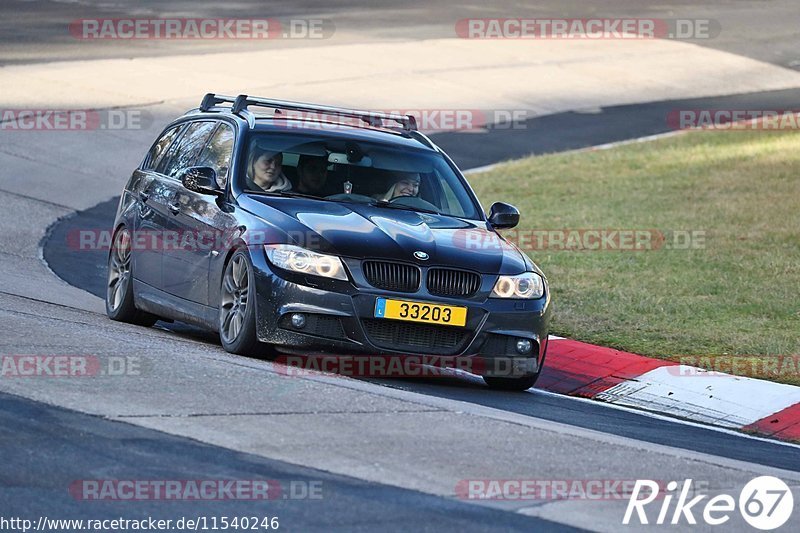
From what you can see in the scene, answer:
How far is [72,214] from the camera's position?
59.0 feet

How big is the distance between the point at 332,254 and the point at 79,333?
1.68 meters

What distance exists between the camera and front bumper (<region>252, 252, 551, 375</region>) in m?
9.75

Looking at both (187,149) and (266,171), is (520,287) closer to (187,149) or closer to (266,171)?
(266,171)

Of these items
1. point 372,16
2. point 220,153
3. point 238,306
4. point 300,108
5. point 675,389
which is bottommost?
point 675,389

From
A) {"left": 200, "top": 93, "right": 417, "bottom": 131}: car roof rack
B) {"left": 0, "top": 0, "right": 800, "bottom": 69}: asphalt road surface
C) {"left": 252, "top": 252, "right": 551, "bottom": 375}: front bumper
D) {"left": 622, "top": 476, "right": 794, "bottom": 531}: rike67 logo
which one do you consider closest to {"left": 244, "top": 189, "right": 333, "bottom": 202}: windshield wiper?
{"left": 252, "top": 252, "right": 551, "bottom": 375}: front bumper

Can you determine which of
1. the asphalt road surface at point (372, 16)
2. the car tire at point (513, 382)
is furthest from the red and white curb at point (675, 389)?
the asphalt road surface at point (372, 16)

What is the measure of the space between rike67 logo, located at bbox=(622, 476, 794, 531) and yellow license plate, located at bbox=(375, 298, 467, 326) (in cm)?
274

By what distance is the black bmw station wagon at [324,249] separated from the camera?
9805 mm

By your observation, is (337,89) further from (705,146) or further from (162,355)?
(162,355)

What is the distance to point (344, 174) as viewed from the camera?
11.0m

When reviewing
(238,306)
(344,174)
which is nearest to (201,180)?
(344,174)

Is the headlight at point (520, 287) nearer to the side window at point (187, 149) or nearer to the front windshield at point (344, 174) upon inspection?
the front windshield at point (344, 174)

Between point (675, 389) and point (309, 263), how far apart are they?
3067 mm

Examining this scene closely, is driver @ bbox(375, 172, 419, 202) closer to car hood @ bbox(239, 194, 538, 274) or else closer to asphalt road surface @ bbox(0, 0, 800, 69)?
car hood @ bbox(239, 194, 538, 274)
